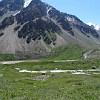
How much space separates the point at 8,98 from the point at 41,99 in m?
3.71

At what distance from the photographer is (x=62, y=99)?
106 feet

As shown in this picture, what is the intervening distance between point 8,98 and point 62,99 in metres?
5.95

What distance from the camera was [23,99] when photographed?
31922mm

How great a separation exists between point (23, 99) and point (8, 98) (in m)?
2.07

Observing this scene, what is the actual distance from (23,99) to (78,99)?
5.98 metres

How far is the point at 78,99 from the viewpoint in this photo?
32.7 metres

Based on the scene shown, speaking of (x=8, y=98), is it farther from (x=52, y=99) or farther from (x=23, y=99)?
(x=52, y=99)

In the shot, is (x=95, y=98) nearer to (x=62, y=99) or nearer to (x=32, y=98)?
(x=62, y=99)

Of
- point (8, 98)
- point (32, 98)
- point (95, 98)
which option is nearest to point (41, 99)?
point (32, 98)

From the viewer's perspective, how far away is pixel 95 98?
3334cm

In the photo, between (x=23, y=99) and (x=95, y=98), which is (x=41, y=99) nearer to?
(x=23, y=99)

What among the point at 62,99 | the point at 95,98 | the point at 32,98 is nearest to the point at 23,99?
the point at 32,98

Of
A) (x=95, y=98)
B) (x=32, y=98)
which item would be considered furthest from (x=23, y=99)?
(x=95, y=98)

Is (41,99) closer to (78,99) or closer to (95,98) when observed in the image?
(78,99)
